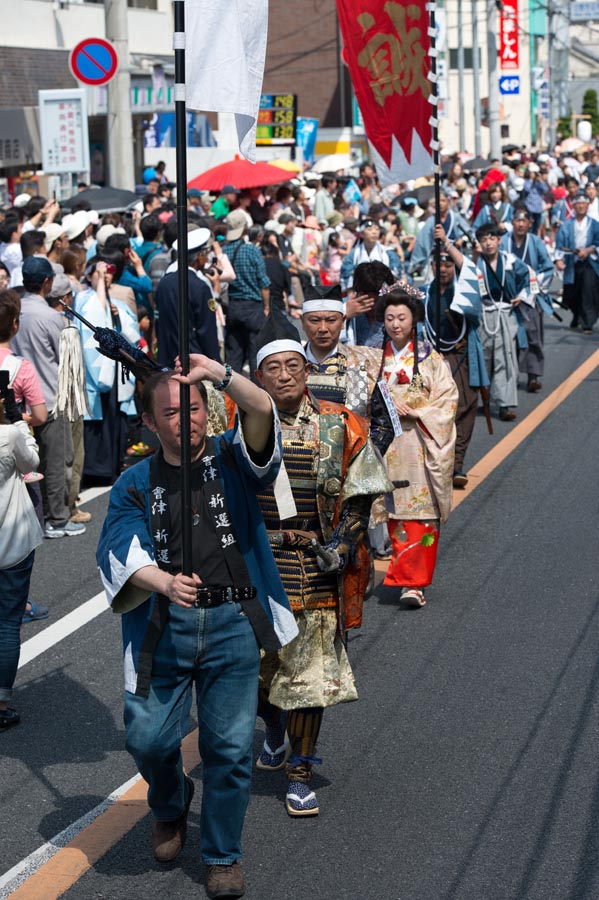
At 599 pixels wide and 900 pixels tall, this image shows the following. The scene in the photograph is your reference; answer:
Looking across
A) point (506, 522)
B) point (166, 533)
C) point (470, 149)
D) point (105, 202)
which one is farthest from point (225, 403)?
point (470, 149)

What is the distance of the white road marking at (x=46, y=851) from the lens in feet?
14.9

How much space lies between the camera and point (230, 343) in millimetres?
13359

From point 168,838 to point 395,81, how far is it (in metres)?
5.31

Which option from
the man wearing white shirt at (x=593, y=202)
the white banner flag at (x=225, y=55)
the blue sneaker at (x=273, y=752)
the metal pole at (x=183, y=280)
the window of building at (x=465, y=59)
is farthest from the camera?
the window of building at (x=465, y=59)

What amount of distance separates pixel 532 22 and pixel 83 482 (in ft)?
229

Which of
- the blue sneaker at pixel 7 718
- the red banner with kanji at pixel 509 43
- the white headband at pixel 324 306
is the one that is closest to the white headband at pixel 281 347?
the white headband at pixel 324 306

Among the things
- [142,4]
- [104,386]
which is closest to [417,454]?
[104,386]

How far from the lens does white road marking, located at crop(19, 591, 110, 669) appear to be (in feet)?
22.7

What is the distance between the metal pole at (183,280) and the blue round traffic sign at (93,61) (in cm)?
1170

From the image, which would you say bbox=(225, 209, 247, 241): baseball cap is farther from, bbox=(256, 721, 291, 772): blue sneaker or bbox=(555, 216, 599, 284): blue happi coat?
bbox=(256, 721, 291, 772): blue sneaker

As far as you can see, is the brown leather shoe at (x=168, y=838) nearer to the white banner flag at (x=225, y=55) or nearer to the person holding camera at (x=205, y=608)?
the person holding camera at (x=205, y=608)

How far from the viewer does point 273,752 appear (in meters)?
5.43

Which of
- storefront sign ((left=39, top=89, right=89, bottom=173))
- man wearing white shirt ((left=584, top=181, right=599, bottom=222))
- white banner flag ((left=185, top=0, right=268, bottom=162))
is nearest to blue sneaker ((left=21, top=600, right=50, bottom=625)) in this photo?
white banner flag ((left=185, top=0, right=268, bottom=162))

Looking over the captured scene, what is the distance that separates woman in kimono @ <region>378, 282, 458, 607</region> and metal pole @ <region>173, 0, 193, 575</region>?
3.32 metres
